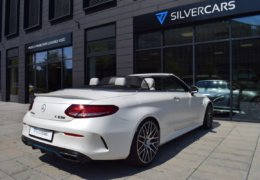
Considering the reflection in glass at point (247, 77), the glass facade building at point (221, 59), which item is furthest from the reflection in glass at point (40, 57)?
the reflection in glass at point (247, 77)

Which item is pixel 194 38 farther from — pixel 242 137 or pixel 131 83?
→ pixel 131 83

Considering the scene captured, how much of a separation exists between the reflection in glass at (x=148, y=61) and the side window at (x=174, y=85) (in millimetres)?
3632

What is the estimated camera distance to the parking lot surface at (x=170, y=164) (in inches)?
123

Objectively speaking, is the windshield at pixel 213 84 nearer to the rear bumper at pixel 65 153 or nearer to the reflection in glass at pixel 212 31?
the reflection in glass at pixel 212 31

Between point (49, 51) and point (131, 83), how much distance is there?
11334mm

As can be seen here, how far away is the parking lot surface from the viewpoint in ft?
10.3

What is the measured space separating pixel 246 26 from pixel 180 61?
8.00ft

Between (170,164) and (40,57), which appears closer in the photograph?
(170,164)

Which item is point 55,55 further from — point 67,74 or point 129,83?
point 129,83

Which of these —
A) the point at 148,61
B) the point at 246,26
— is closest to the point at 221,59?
the point at 246,26

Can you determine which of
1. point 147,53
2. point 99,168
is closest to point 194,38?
point 147,53

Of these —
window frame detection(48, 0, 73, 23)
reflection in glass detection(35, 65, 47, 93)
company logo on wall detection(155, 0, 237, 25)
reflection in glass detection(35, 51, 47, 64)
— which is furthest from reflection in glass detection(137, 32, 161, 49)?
reflection in glass detection(35, 65, 47, 93)

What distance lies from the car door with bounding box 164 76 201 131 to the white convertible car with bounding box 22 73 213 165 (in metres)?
0.17

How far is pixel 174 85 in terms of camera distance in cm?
555
